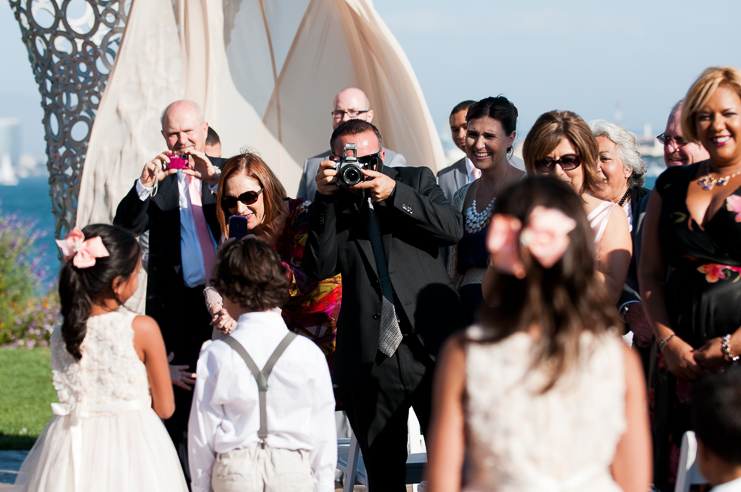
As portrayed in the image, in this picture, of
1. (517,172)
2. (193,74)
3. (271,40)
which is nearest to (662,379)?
(517,172)

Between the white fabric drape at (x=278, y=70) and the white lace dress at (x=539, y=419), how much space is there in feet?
13.6

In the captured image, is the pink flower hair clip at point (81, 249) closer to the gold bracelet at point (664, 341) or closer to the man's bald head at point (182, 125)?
the man's bald head at point (182, 125)

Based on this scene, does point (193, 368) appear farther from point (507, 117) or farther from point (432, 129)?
point (432, 129)

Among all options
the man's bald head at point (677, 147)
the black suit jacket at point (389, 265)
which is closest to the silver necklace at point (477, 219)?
the black suit jacket at point (389, 265)

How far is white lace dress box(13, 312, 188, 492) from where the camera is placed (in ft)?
8.17

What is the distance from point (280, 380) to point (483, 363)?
96 cm

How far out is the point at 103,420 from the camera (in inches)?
99.0

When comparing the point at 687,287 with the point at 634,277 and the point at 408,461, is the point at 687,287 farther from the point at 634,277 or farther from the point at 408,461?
the point at 408,461

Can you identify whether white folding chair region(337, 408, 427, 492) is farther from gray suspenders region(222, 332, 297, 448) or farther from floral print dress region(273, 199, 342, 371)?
gray suspenders region(222, 332, 297, 448)

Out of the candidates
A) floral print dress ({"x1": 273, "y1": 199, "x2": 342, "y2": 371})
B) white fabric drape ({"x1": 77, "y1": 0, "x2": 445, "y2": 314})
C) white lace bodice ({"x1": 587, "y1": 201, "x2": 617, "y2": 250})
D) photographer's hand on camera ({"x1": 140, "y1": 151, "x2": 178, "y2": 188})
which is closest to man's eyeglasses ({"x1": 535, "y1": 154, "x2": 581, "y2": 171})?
white lace bodice ({"x1": 587, "y1": 201, "x2": 617, "y2": 250})

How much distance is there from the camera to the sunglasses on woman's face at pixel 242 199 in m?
3.31

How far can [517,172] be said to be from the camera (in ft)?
10.9

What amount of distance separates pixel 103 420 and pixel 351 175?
4.12 ft

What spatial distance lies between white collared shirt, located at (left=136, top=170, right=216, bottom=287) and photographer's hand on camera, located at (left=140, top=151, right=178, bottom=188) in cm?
3
